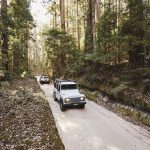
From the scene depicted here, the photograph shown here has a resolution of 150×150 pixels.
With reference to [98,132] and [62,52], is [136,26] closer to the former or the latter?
[98,132]

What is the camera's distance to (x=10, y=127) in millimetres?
11359

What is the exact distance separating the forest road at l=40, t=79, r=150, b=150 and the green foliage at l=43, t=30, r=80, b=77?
1485cm

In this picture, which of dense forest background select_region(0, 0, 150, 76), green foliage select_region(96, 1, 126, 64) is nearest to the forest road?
dense forest background select_region(0, 0, 150, 76)

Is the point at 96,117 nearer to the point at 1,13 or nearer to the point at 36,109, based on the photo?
the point at 36,109

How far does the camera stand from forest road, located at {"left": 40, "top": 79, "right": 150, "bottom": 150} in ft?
31.6

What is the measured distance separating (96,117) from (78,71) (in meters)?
15.1

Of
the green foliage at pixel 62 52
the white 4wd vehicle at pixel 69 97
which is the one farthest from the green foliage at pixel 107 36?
the green foliage at pixel 62 52

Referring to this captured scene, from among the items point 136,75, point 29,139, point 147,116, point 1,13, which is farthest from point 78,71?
point 29,139

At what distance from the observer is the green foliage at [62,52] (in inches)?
1205

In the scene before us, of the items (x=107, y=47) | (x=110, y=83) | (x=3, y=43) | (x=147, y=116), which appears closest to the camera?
(x=147, y=116)

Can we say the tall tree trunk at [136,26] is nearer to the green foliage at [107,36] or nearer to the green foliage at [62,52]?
the green foliage at [107,36]

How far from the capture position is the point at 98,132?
11148 mm

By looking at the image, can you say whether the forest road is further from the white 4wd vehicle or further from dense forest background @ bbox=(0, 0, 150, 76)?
dense forest background @ bbox=(0, 0, 150, 76)

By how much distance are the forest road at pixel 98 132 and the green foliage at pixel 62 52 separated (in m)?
14.8
